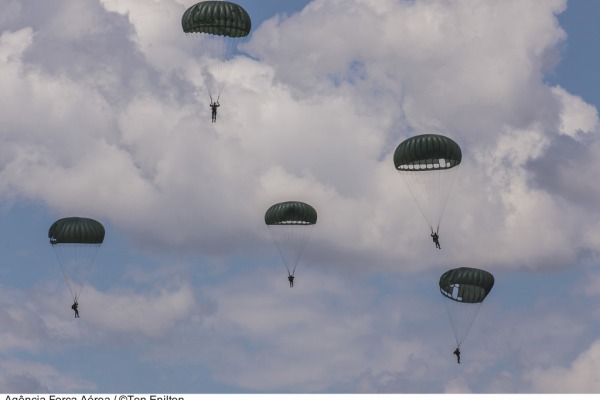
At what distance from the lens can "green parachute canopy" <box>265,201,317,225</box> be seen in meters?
129

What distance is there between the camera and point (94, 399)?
333 feet

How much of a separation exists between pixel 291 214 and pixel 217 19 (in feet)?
59.9

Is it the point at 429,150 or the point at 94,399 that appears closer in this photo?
the point at 94,399

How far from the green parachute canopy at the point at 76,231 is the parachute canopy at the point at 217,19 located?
1861 centimetres

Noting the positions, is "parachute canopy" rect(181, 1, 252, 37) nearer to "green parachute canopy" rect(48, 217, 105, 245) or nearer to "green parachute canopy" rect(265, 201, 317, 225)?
"green parachute canopy" rect(265, 201, 317, 225)

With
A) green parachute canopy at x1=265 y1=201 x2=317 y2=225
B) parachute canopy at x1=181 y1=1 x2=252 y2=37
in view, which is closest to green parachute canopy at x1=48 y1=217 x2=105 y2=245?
green parachute canopy at x1=265 y1=201 x2=317 y2=225

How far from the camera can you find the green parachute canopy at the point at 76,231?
4966 inches

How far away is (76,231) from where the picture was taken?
12625cm

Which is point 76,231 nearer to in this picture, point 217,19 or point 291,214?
point 291,214

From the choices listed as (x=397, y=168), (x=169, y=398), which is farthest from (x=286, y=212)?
(x=169, y=398)

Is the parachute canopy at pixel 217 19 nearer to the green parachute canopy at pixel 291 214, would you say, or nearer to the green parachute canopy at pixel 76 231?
the green parachute canopy at pixel 291 214

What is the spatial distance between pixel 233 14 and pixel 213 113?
349 inches

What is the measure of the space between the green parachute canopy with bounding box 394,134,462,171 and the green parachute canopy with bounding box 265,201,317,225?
13.0 meters

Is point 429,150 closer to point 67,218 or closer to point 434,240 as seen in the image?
point 434,240
